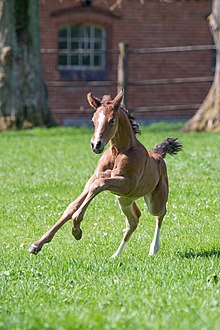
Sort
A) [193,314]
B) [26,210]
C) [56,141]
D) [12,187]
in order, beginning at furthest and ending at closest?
1. [56,141]
2. [12,187]
3. [26,210]
4. [193,314]

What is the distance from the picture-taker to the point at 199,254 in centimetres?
790

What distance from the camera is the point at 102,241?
28.7ft

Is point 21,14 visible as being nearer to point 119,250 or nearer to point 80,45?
point 80,45

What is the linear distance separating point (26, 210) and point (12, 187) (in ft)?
5.79

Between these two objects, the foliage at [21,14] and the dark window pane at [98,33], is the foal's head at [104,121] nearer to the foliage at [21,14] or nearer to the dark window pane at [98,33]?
the foliage at [21,14]

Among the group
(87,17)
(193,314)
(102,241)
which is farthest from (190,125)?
(193,314)

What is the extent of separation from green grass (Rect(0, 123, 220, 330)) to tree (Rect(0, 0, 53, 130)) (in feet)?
20.0

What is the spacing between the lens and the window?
85.6 feet

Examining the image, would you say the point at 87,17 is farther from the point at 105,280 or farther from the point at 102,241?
the point at 105,280

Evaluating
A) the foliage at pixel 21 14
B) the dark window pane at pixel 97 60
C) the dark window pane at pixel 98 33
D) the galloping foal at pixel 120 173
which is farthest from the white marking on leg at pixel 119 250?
the dark window pane at pixel 98 33

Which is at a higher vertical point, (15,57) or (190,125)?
(15,57)

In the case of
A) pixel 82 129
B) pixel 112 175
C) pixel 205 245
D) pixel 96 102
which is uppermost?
pixel 96 102

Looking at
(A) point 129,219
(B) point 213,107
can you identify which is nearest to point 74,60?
(B) point 213,107

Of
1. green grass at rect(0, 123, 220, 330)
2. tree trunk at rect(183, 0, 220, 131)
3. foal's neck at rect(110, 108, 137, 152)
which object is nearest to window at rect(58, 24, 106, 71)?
tree trunk at rect(183, 0, 220, 131)
